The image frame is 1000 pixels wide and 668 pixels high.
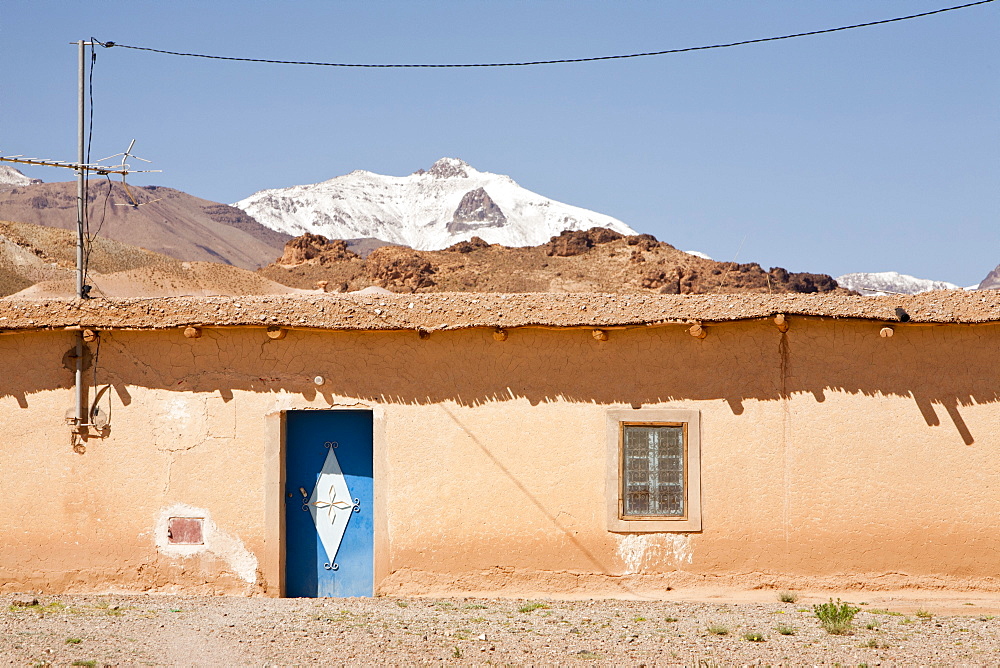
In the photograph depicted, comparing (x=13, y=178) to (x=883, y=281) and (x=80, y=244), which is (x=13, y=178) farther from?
(x=80, y=244)

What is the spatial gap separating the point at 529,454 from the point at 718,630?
83.7 inches

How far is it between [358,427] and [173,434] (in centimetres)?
154

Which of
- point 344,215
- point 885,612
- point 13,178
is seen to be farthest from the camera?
point 344,215

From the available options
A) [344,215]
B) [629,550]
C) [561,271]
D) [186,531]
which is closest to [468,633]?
[629,550]

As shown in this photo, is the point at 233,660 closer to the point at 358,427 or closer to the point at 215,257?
the point at 358,427

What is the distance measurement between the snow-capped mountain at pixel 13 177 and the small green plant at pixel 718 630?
467ft

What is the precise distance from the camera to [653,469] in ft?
27.7

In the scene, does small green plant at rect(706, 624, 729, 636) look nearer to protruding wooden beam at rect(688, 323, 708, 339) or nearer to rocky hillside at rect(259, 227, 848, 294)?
protruding wooden beam at rect(688, 323, 708, 339)

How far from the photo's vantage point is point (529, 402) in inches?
331

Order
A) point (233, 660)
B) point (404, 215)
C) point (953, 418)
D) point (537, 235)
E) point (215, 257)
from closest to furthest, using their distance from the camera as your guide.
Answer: point (233, 660)
point (953, 418)
point (215, 257)
point (537, 235)
point (404, 215)

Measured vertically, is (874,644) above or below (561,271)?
below

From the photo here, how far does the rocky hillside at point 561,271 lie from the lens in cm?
3278

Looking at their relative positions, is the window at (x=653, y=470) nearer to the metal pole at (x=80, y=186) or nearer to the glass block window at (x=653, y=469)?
the glass block window at (x=653, y=469)

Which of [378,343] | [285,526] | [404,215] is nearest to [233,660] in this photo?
[285,526]
